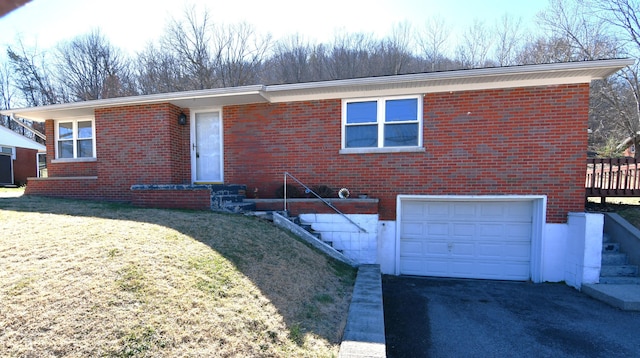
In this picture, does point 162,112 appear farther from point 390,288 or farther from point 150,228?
point 390,288

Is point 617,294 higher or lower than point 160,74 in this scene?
lower

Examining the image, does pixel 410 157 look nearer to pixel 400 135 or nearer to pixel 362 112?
pixel 400 135

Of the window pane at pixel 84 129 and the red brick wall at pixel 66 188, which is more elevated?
the window pane at pixel 84 129

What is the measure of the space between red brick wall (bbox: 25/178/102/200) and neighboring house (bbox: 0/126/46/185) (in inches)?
496

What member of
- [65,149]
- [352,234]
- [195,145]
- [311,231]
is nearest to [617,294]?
[352,234]

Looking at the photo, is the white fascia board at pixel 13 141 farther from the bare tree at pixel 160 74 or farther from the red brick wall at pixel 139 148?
the red brick wall at pixel 139 148

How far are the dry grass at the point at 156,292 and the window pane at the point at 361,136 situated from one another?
130 inches

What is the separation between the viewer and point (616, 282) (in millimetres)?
5906

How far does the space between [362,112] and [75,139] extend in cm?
888

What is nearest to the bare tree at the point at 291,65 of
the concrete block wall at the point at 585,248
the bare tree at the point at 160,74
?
the bare tree at the point at 160,74

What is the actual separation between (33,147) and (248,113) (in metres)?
19.9

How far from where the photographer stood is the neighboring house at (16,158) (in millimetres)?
17177

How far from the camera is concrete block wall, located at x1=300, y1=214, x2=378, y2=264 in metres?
6.61

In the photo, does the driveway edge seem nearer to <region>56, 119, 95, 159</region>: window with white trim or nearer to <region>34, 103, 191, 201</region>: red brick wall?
<region>34, 103, 191, 201</region>: red brick wall
